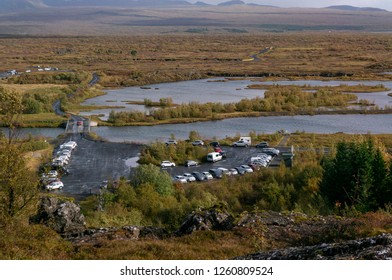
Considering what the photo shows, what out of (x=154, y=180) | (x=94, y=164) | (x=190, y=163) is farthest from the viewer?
(x=94, y=164)

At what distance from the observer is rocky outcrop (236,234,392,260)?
693 centimetres

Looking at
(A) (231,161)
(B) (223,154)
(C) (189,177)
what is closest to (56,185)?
(C) (189,177)

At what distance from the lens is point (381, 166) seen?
52.3 feet

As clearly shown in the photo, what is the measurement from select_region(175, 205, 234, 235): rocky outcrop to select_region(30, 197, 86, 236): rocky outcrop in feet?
6.64

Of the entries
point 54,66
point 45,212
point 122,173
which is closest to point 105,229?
point 45,212

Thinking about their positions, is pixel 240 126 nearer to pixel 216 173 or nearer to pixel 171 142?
pixel 171 142

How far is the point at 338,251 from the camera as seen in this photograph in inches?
288

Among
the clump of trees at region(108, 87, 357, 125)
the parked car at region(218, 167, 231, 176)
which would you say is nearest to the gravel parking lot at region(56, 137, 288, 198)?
the parked car at region(218, 167, 231, 176)

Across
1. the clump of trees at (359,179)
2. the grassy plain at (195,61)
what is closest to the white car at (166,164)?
the clump of trees at (359,179)

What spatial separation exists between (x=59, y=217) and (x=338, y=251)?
583cm

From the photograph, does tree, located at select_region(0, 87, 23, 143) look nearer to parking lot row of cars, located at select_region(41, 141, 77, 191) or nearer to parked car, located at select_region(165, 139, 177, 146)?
parking lot row of cars, located at select_region(41, 141, 77, 191)

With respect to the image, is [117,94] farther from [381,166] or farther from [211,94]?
[381,166]

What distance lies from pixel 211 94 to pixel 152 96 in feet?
18.1

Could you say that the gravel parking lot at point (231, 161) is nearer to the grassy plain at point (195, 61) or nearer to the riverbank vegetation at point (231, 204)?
the riverbank vegetation at point (231, 204)
